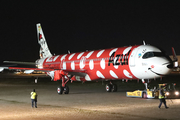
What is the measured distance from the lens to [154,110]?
15.9 m

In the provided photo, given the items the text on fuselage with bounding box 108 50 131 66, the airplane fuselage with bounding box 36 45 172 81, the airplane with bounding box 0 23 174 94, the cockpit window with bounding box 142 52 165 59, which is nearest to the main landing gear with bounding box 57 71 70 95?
the airplane with bounding box 0 23 174 94

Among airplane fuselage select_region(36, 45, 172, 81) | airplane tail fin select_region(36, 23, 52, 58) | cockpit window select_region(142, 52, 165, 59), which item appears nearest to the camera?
airplane fuselage select_region(36, 45, 172, 81)

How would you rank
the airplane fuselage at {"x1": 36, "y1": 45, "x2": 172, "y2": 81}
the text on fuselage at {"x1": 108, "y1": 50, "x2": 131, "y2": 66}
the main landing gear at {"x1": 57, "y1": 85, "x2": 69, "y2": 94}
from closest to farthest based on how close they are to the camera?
1. the airplane fuselage at {"x1": 36, "y1": 45, "x2": 172, "y2": 81}
2. the text on fuselage at {"x1": 108, "y1": 50, "x2": 131, "y2": 66}
3. the main landing gear at {"x1": 57, "y1": 85, "x2": 69, "y2": 94}

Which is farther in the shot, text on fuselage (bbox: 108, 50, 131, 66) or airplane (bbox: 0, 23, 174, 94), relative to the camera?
text on fuselage (bbox: 108, 50, 131, 66)

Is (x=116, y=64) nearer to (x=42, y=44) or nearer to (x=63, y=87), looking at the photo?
(x=63, y=87)

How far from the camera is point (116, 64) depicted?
84.5 feet

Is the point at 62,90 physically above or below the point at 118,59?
below

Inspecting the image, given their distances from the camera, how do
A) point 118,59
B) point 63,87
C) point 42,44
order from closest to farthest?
1. point 118,59
2. point 63,87
3. point 42,44

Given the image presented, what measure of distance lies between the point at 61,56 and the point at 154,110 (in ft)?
74.6

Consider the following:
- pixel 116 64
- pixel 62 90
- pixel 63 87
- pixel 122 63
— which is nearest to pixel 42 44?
pixel 63 87

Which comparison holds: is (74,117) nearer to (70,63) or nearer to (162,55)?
(162,55)

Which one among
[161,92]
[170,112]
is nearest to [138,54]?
[161,92]

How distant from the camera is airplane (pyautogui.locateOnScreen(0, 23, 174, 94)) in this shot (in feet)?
74.7

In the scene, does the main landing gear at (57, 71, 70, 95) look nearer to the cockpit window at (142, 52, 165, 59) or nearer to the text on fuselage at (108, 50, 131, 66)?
the text on fuselage at (108, 50, 131, 66)
